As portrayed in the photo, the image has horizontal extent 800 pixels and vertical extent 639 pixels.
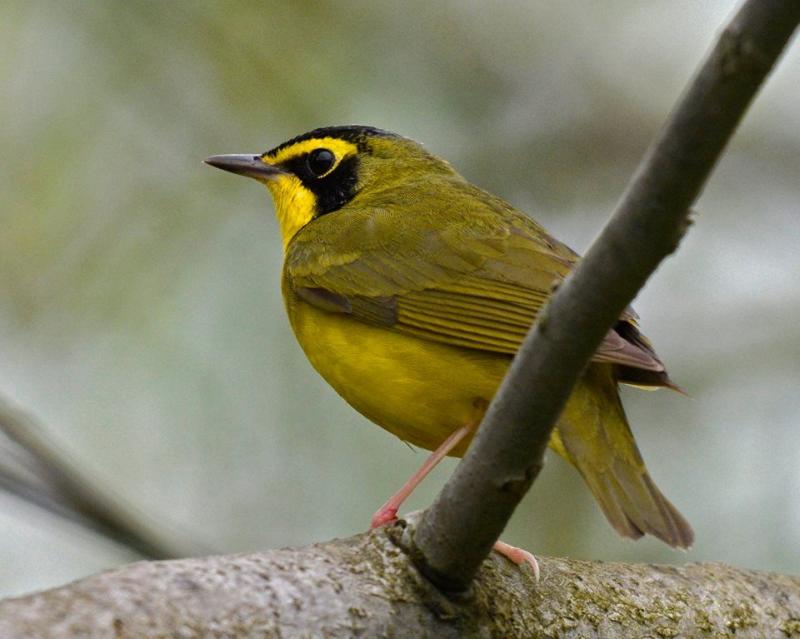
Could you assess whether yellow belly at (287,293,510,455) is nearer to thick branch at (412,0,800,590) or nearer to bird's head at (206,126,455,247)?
bird's head at (206,126,455,247)

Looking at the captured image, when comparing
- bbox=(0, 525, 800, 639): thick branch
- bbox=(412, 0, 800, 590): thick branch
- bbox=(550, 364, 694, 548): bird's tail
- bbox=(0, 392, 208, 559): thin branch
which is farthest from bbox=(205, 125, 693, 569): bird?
bbox=(0, 392, 208, 559): thin branch

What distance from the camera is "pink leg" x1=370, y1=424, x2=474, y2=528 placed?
4.57m

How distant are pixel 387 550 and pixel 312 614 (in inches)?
14.7

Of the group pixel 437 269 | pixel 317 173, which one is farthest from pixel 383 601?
pixel 317 173

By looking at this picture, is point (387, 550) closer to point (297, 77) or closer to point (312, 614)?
point (312, 614)

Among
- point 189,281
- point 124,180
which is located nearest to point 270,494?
point 189,281

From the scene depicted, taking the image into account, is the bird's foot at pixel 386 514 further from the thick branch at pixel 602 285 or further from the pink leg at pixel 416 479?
the thick branch at pixel 602 285

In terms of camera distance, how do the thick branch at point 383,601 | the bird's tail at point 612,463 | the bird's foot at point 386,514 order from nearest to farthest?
the thick branch at point 383,601 < the bird's tail at point 612,463 < the bird's foot at point 386,514

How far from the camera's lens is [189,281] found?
8008 mm

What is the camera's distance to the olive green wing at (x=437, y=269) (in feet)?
15.4

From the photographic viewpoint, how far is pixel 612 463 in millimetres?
4273

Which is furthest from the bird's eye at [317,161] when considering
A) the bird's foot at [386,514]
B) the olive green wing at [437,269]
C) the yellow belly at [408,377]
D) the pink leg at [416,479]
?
the bird's foot at [386,514]

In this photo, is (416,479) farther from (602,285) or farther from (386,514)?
(602,285)

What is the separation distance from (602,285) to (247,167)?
3892mm
